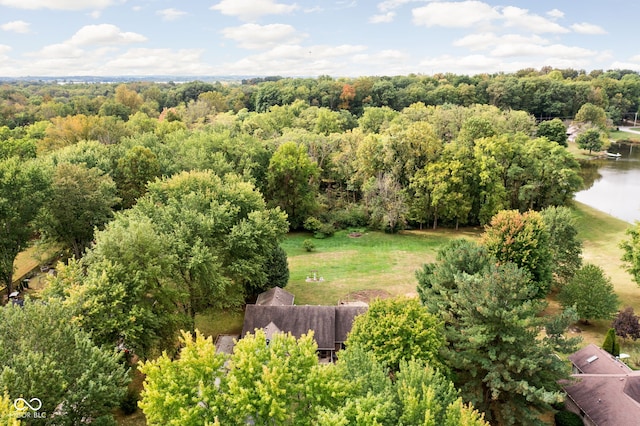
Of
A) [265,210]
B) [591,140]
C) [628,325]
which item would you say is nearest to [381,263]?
[265,210]

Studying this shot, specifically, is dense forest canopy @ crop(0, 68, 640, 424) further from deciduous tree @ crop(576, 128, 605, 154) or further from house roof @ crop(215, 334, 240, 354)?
deciduous tree @ crop(576, 128, 605, 154)

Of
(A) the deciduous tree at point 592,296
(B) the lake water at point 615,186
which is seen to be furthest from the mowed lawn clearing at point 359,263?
(B) the lake water at point 615,186

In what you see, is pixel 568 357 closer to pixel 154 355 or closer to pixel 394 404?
pixel 394 404

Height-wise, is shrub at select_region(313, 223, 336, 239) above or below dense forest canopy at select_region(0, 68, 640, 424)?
below

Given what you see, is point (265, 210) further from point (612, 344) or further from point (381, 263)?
point (612, 344)

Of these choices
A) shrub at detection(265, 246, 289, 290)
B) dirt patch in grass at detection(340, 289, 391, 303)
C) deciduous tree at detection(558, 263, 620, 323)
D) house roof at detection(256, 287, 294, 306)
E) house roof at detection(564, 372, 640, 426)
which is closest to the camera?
house roof at detection(564, 372, 640, 426)

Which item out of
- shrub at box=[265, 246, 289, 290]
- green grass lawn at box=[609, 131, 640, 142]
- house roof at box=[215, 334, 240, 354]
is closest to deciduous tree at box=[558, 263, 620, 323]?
shrub at box=[265, 246, 289, 290]

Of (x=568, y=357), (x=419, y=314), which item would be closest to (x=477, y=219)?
(x=568, y=357)
